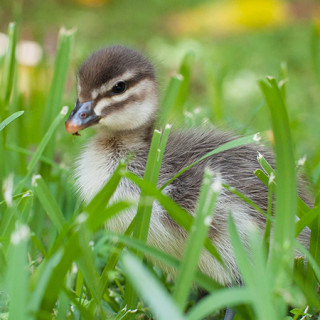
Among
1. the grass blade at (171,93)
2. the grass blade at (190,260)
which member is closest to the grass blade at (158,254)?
the grass blade at (190,260)

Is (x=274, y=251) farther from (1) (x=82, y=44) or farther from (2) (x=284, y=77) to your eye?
(1) (x=82, y=44)

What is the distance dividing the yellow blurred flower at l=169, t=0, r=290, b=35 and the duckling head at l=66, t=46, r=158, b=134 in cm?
386

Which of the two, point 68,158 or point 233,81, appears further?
point 233,81

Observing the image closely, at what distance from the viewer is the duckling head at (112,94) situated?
211 centimetres

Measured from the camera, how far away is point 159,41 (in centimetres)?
556

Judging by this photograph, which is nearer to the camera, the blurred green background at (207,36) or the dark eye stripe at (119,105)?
the dark eye stripe at (119,105)

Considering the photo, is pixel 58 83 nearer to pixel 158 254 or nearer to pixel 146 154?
pixel 146 154

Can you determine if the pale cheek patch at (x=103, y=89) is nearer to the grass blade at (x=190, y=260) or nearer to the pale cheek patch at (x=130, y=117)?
the pale cheek patch at (x=130, y=117)

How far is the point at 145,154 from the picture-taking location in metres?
2.12

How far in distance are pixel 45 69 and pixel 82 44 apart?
6.58 feet

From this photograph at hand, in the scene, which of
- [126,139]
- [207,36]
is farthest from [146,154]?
[207,36]

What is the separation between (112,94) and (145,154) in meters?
0.26

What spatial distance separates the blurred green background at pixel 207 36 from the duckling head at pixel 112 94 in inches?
59.0

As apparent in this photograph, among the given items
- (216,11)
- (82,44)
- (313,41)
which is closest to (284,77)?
(313,41)
